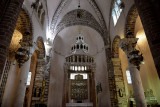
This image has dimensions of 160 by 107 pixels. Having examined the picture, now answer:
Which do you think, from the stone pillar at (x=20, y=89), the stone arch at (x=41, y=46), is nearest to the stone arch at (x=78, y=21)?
the stone arch at (x=41, y=46)

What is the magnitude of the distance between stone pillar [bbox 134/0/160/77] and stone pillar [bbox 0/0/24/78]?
14.3ft

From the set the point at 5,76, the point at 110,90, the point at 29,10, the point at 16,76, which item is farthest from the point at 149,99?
the point at 5,76

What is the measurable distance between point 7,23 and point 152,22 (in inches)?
181

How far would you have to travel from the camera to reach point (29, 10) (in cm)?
759

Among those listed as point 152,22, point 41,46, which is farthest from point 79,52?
point 152,22

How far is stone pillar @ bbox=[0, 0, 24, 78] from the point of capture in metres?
3.50

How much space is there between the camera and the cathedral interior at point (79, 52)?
13.4 feet

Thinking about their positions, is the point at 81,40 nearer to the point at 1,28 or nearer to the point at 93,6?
the point at 93,6

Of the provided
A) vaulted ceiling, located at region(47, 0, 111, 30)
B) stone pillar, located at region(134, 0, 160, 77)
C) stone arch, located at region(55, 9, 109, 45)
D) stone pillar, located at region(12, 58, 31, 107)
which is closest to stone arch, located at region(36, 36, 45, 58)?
vaulted ceiling, located at region(47, 0, 111, 30)

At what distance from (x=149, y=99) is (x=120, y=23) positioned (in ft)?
19.4

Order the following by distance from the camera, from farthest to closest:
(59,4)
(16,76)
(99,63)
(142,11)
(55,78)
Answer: (99,63), (55,78), (59,4), (16,76), (142,11)

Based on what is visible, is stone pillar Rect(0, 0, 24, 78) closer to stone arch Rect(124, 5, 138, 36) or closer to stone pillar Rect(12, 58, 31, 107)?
stone pillar Rect(12, 58, 31, 107)

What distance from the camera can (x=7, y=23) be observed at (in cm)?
382

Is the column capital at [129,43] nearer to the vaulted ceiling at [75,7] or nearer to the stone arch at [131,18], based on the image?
the stone arch at [131,18]
